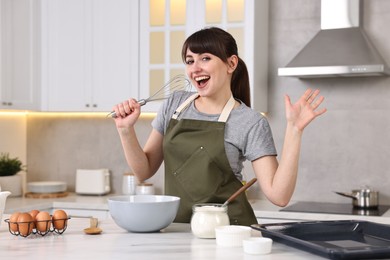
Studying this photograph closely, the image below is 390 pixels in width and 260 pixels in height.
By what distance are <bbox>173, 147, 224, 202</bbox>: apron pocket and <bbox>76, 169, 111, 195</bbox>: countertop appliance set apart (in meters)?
2.19

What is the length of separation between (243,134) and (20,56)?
258 centimetres

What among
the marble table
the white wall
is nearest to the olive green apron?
the marble table

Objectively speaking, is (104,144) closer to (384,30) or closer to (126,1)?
(126,1)

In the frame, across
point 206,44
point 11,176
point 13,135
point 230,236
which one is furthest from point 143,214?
point 13,135

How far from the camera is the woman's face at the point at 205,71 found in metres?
2.38

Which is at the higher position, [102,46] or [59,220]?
[102,46]

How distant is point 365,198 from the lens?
154 inches

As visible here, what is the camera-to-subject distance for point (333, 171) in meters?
4.27

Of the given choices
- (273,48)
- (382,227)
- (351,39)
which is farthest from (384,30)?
(382,227)

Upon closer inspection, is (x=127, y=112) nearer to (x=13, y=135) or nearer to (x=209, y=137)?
(x=209, y=137)

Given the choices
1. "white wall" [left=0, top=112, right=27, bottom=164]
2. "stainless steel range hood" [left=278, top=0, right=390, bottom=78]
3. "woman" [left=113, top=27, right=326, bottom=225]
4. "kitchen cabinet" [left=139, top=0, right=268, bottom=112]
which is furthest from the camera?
"white wall" [left=0, top=112, right=27, bottom=164]

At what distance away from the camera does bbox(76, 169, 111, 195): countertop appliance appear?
15.1 ft

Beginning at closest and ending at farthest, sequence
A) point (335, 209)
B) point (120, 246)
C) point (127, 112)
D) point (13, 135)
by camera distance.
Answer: point (120, 246), point (127, 112), point (335, 209), point (13, 135)

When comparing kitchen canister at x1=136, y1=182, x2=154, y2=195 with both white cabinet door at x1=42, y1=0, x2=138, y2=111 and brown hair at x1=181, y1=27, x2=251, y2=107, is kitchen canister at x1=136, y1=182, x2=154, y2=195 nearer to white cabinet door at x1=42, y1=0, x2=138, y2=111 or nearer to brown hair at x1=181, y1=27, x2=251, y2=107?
white cabinet door at x1=42, y1=0, x2=138, y2=111
